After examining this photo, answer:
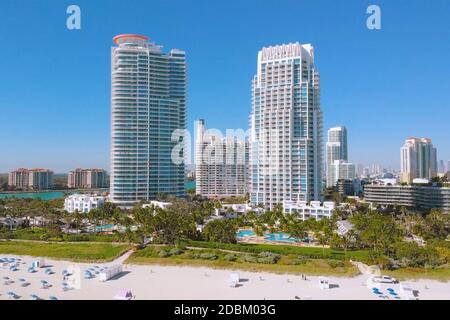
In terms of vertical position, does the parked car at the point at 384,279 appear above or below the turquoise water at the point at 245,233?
above

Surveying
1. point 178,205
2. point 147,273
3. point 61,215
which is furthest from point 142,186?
point 147,273

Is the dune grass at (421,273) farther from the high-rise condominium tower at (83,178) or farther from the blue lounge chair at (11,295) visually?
the high-rise condominium tower at (83,178)

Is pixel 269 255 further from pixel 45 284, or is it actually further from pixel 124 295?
pixel 45 284

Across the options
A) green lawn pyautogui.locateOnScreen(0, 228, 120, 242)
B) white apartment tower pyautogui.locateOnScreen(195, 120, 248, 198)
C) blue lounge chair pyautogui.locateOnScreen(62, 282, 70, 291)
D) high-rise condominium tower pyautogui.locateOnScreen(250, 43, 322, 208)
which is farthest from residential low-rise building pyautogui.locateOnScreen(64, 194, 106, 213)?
white apartment tower pyautogui.locateOnScreen(195, 120, 248, 198)

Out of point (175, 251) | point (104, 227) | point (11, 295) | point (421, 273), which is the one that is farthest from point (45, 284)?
point (421, 273)

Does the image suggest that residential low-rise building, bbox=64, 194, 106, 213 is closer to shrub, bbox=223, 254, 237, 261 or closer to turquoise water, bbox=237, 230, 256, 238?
turquoise water, bbox=237, 230, 256, 238

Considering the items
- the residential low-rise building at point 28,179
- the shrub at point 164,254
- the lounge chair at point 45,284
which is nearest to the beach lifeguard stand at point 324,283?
the shrub at point 164,254

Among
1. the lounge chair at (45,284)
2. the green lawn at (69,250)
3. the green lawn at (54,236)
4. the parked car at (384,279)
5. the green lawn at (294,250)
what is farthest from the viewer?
the green lawn at (54,236)
